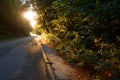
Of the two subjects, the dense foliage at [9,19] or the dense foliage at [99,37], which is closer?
the dense foliage at [99,37]

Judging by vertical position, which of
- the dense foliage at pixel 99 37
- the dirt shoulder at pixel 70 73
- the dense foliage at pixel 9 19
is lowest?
the dirt shoulder at pixel 70 73

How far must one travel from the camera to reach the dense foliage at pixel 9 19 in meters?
50.5

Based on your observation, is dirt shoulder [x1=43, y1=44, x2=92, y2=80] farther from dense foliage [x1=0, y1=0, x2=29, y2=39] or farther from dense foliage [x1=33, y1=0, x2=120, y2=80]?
dense foliage [x1=0, y1=0, x2=29, y2=39]

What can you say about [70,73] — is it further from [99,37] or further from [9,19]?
[9,19]

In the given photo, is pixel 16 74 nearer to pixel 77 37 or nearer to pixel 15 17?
pixel 77 37

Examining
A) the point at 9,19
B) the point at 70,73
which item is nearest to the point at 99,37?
the point at 70,73

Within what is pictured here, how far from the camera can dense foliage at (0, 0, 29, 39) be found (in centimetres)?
5050

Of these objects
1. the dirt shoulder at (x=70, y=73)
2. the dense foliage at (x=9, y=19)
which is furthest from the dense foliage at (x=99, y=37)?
the dense foliage at (x=9, y=19)

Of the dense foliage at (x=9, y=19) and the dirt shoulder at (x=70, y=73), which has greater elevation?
the dense foliage at (x=9, y=19)

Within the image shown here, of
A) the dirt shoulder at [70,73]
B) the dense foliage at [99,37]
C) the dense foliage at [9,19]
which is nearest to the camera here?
the dense foliage at [99,37]

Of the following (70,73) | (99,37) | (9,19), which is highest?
(9,19)

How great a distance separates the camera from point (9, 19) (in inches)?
2151

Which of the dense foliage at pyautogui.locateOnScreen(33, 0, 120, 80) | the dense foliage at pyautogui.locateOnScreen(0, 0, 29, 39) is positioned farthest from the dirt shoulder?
the dense foliage at pyautogui.locateOnScreen(0, 0, 29, 39)

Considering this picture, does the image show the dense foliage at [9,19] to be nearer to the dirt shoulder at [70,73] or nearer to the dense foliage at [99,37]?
the dense foliage at [99,37]
